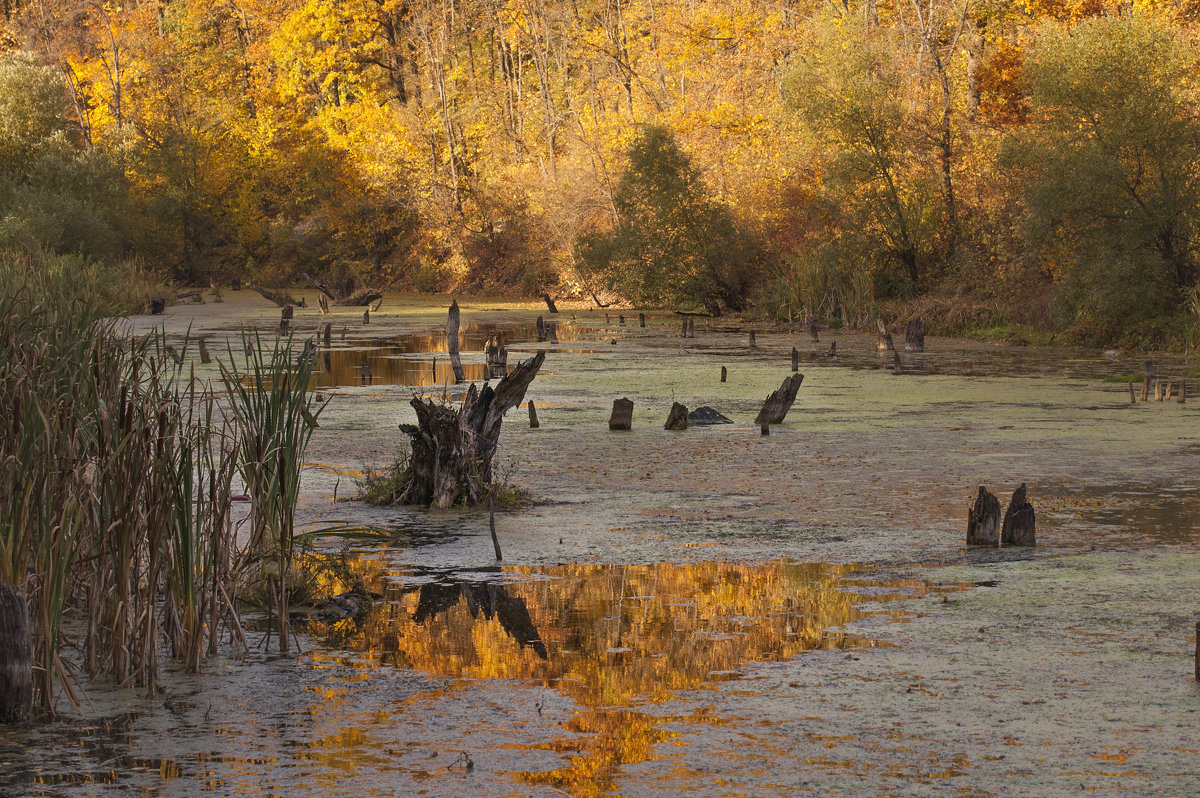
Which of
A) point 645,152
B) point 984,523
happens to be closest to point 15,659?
point 984,523

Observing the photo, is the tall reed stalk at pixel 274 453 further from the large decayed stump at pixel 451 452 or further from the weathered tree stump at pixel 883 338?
the weathered tree stump at pixel 883 338

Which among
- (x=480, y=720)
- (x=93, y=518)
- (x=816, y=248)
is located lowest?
(x=480, y=720)

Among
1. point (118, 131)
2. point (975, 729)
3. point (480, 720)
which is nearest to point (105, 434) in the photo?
point (480, 720)

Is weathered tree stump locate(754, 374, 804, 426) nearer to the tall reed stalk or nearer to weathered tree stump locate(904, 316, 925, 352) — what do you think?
the tall reed stalk

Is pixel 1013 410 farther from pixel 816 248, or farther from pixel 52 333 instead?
pixel 816 248

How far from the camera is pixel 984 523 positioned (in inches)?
301

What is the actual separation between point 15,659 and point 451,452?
4643 mm

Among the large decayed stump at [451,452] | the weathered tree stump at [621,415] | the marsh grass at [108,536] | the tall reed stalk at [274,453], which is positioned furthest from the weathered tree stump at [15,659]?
the weathered tree stump at [621,415]

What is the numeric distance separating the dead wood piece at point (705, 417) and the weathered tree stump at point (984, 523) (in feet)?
19.7

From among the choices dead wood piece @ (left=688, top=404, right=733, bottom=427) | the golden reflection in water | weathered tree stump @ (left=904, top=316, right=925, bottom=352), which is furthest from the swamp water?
weathered tree stump @ (left=904, top=316, right=925, bottom=352)

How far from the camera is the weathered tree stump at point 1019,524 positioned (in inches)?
302

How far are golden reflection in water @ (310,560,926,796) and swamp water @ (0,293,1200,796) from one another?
0.06 ft

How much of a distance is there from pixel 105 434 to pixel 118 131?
44.8 meters

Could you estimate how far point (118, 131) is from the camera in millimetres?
46438
